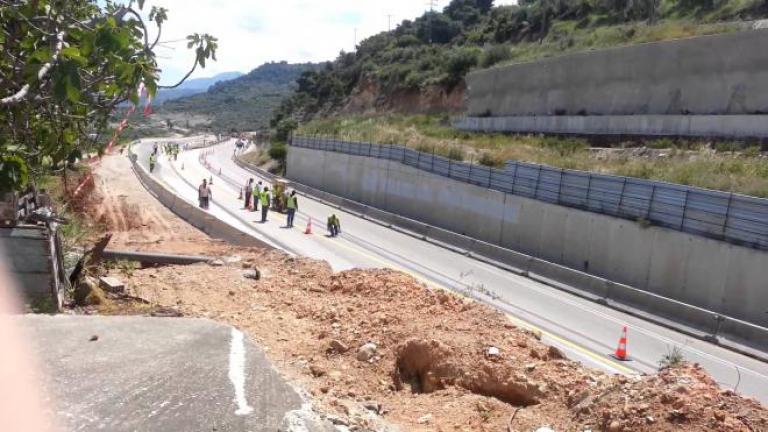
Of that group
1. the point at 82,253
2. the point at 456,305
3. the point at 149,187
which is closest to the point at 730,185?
the point at 456,305

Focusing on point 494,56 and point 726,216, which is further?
point 494,56

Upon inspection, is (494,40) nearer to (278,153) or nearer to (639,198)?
(278,153)

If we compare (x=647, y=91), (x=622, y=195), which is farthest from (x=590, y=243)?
(x=647, y=91)

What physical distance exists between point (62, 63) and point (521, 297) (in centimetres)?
1596

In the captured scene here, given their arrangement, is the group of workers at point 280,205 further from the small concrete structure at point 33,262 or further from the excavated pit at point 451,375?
the excavated pit at point 451,375

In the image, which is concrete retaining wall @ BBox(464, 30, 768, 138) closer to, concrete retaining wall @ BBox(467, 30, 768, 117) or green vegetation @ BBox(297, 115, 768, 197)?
concrete retaining wall @ BBox(467, 30, 768, 117)

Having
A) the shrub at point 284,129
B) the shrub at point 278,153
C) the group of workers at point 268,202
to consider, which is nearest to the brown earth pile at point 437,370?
the group of workers at point 268,202

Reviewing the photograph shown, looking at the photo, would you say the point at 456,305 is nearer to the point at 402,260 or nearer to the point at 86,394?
the point at 86,394

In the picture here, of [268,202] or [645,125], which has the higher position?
[645,125]

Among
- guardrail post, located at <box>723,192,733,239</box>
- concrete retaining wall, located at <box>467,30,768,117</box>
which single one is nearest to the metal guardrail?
guardrail post, located at <box>723,192,733,239</box>

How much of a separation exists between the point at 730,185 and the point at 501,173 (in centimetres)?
913

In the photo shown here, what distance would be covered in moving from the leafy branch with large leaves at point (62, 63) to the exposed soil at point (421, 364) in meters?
3.24

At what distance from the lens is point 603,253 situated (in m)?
20.6

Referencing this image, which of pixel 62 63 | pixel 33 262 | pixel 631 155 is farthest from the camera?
pixel 631 155
